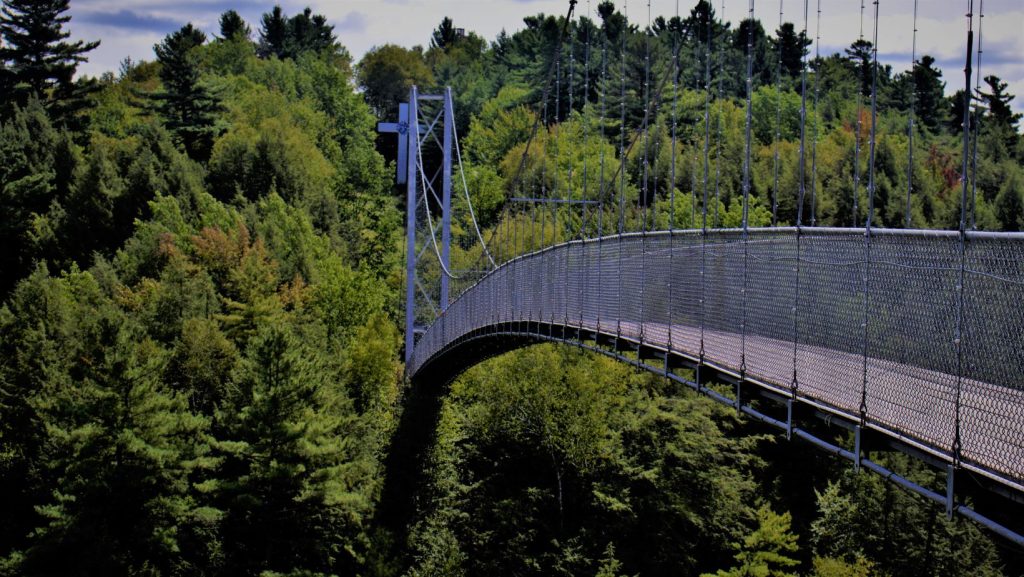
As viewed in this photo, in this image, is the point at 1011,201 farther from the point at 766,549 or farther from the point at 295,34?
the point at 295,34

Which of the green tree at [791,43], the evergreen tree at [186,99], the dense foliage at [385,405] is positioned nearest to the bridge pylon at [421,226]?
the dense foliage at [385,405]

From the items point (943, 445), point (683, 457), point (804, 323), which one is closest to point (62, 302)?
point (683, 457)

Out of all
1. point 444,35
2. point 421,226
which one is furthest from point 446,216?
point 444,35

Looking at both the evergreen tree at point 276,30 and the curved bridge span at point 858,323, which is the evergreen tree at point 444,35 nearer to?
the evergreen tree at point 276,30

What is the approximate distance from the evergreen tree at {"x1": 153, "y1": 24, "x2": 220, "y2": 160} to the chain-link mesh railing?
130ft

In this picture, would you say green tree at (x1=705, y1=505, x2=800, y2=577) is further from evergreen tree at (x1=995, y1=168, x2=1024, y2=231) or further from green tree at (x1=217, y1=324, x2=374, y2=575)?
green tree at (x1=217, y1=324, x2=374, y2=575)

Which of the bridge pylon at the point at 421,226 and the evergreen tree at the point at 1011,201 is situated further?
the bridge pylon at the point at 421,226

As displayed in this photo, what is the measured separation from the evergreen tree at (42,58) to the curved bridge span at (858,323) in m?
42.4

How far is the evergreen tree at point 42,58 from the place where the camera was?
159 feet

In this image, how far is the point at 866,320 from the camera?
24.2ft

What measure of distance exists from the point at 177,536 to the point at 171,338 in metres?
7.91

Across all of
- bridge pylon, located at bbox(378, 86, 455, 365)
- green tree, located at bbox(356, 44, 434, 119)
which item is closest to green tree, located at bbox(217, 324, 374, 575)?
bridge pylon, located at bbox(378, 86, 455, 365)

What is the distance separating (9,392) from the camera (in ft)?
93.5

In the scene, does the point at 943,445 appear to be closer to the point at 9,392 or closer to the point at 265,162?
the point at 9,392
